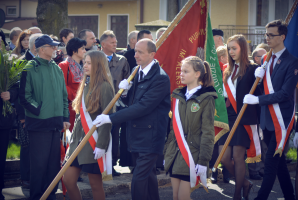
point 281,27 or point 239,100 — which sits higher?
point 281,27

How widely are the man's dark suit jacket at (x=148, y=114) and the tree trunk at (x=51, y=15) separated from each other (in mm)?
5404

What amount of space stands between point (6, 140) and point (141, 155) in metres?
1.87

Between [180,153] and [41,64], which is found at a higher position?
[41,64]

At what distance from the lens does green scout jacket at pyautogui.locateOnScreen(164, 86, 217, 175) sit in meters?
3.88

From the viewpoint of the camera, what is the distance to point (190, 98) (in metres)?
4.04

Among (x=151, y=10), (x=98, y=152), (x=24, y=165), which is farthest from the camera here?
(x=151, y=10)

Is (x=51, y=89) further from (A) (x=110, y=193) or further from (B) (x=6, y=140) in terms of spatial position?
(A) (x=110, y=193)

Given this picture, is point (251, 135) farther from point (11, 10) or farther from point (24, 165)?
point (11, 10)

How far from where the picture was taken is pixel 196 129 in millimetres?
3994

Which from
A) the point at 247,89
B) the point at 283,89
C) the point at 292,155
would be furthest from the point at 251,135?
the point at 292,155

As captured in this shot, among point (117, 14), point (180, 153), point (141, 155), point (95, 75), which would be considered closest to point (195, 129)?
point (180, 153)

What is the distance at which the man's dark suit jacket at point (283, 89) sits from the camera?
4711mm

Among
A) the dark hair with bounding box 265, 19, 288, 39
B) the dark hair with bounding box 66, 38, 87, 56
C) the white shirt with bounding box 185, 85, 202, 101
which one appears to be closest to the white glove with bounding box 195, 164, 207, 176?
the white shirt with bounding box 185, 85, 202, 101

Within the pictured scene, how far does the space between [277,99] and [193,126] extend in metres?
1.33
